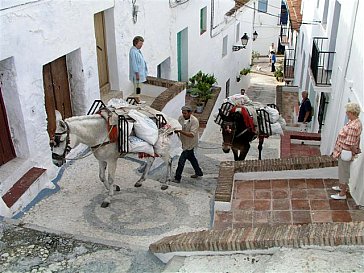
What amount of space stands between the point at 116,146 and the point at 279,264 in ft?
12.5

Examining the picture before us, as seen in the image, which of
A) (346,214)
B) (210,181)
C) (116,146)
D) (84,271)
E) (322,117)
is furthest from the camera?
(322,117)

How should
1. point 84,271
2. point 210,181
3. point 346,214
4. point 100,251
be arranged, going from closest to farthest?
point 84,271 < point 100,251 < point 346,214 < point 210,181

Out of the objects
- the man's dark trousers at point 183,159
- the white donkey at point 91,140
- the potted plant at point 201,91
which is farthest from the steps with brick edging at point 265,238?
the potted plant at point 201,91

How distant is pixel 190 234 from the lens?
17.9 feet

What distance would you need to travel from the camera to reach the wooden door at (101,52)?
36.6 ft

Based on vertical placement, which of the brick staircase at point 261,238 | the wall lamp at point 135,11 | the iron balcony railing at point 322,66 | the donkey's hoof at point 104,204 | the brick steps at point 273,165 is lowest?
the donkey's hoof at point 104,204

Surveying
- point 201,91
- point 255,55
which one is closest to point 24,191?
point 201,91

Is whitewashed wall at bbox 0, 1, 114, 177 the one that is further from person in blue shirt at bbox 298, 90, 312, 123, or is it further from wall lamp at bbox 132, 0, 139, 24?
person in blue shirt at bbox 298, 90, 312, 123

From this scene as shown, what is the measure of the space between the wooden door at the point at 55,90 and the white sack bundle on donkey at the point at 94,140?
2029 millimetres

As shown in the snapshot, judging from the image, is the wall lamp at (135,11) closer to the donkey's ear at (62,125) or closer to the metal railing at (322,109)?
the metal railing at (322,109)

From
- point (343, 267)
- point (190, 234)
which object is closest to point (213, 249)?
point (190, 234)

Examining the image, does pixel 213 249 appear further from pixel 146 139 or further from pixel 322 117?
pixel 322 117

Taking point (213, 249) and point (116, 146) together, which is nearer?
point (213, 249)

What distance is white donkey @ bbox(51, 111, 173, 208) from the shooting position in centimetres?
681
